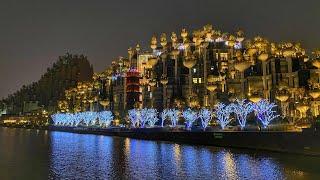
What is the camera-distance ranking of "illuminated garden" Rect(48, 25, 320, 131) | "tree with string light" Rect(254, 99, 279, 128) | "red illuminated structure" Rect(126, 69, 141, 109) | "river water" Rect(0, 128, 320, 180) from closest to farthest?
1. "river water" Rect(0, 128, 320, 180)
2. "tree with string light" Rect(254, 99, 279, 128)
3. "illuminated garden" Rect(48, 25, 320, 131)
4. "red illuminated structure" Rect(126, 69, 141, 109)

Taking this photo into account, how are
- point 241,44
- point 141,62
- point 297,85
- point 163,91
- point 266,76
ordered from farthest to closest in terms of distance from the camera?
point 141,62
point 241,44
point 163,91
point 266,76
point 297,85

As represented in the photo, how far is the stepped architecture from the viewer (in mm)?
73875

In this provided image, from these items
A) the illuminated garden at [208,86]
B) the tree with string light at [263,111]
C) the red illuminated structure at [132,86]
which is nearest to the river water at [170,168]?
the illuminated garden at [208,86]

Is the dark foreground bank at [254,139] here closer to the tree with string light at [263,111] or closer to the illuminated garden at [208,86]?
the illuminated garden at [208,86]

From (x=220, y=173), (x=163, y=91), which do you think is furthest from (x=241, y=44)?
(x=220, y=173)

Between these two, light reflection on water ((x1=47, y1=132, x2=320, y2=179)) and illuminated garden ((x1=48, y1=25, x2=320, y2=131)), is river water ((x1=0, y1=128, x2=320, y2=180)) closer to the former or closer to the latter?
light reflection on water ((x1=47, y1=132, x2=320, y2=179))

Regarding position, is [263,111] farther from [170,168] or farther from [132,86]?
[132,86]

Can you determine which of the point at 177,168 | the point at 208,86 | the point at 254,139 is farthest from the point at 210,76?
the point at 177,168

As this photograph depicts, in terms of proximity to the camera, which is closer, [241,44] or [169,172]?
[169,172]

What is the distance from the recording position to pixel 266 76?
90.6 meters

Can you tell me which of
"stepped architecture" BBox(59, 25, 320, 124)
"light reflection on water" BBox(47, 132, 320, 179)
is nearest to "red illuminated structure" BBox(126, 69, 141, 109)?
"stepped architecture" BBox(59, 25, 320, 124)

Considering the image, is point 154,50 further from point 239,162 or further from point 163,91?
point 239,162

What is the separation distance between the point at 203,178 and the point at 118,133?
226ft

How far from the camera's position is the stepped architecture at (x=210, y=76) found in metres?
73.9
